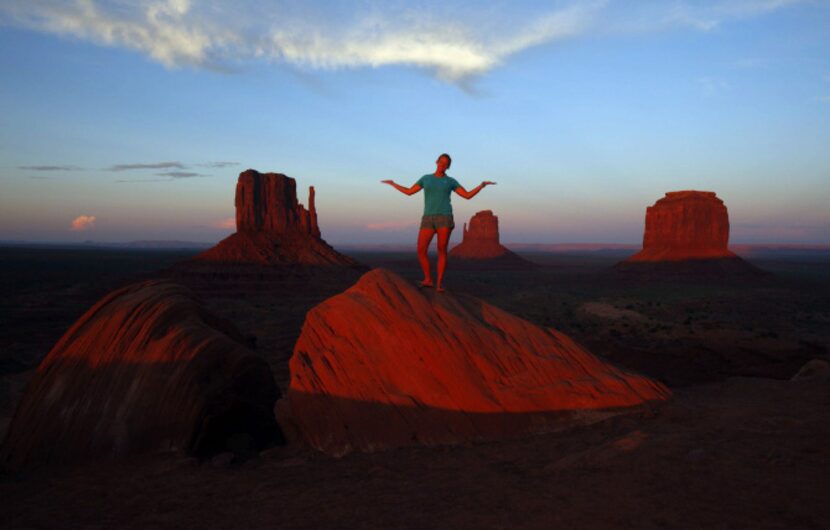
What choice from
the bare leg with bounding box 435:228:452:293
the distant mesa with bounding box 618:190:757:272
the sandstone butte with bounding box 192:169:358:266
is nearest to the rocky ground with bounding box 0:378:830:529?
the bare leg with bounding box 435:228:452:293

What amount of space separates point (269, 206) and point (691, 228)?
6244cm

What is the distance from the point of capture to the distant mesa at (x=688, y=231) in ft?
243

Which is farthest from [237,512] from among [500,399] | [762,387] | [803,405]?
[762,387]

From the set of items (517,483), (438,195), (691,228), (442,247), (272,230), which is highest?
(691,228)

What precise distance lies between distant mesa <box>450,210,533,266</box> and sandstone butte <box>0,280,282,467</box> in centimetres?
10488

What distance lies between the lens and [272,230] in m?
62.2

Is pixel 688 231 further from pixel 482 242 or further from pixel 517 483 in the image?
pixel 517 483

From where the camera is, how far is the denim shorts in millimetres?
8320

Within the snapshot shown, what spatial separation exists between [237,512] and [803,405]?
749cm

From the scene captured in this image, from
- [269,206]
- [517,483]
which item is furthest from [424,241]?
[269,206]

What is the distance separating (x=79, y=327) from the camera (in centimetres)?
884

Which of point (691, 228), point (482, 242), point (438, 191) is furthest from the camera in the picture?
point (482, 242)

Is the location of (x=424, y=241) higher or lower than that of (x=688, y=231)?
lower

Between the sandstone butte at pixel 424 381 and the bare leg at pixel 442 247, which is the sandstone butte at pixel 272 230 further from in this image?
the sandstone butte at pixel 424 381
